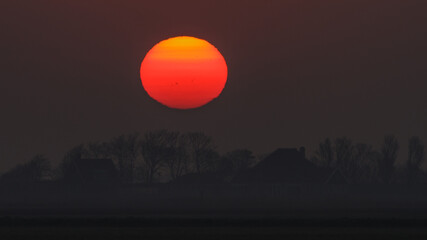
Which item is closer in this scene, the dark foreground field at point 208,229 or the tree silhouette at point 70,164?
the dark foreground field at point 208,229

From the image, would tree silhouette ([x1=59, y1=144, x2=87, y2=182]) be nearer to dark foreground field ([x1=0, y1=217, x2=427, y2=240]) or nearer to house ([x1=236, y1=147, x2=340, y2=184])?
house ([x1=236, y1=147, x2=340, y2=184])

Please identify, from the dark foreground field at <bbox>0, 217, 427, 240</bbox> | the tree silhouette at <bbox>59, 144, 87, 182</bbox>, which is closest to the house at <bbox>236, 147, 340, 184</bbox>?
the tree silhouette at <bbox>59, 144, 87, 182</bbox>

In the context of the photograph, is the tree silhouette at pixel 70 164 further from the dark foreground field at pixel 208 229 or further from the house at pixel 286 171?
the dark foreground field at pixel 208 229

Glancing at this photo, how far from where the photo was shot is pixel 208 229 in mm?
60594

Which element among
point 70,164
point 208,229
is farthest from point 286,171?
point 208,229

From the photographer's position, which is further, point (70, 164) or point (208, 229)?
point (70, 164)

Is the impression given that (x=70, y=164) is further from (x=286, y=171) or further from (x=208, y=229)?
(x=208, y=229)

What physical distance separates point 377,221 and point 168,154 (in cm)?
13155

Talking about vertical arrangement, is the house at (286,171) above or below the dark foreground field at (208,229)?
above

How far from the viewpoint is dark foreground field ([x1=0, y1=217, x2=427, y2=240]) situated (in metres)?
54.9

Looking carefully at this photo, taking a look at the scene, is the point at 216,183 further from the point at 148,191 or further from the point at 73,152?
the point at 73,152

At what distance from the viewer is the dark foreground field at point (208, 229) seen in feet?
180

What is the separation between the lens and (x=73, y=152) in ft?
627

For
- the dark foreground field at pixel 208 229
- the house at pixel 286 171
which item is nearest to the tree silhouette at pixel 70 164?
the house at pixel 286 171
